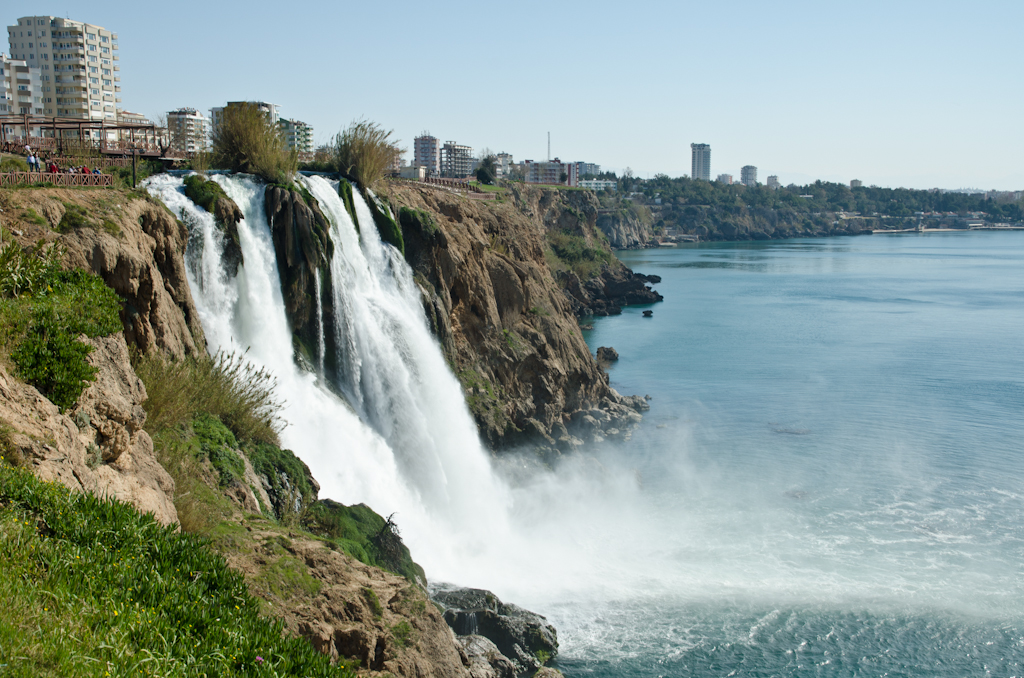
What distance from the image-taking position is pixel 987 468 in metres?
27.9

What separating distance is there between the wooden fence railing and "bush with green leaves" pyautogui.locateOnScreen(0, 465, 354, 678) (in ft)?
35.8

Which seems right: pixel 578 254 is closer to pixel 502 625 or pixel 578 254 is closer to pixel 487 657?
pixel 502 625

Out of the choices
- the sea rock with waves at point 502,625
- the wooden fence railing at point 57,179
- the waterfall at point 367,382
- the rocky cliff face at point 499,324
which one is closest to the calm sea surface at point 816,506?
the sea rock with waves at point 502,625

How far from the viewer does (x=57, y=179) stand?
675 inches

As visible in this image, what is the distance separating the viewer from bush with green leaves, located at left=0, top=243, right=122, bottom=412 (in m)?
9.23

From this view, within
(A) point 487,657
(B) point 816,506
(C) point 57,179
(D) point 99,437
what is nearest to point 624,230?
(B) point 816,506

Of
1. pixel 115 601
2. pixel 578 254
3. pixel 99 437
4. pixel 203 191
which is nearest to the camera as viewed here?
pixel 115 601

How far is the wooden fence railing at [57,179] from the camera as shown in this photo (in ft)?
51.3

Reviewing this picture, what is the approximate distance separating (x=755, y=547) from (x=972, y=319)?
4625cm

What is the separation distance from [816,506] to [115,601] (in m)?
22.7

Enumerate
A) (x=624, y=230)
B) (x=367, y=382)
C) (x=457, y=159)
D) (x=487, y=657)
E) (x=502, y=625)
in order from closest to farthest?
(x=487, y=657)
(x=502, y=625)
(x=367, y=382)
(x=624, y=230)
(x=457, y=159)

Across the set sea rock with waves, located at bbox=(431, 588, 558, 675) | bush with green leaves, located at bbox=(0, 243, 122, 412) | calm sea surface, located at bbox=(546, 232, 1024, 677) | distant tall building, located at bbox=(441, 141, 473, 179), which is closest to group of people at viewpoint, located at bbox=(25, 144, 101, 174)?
bush with green leaves, located at bbox=(0, 243, 122, 412)

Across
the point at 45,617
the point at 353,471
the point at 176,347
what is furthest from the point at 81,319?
the point at 353,471

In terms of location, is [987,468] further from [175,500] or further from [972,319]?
[972,319]
